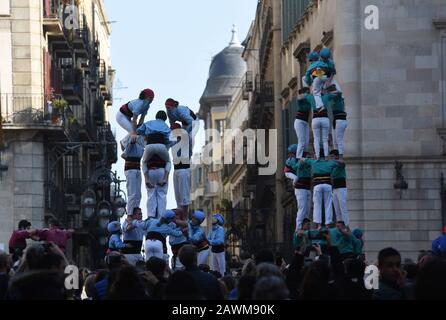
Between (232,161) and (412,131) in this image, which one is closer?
(412,131)

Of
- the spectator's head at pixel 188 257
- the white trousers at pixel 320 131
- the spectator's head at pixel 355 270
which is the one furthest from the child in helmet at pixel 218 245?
the spectator's head at pixel 188 257

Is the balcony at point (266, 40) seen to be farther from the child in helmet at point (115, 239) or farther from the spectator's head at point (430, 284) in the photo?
the spectator's head at point (430, 284)

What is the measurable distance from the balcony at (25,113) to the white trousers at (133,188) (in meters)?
23.0

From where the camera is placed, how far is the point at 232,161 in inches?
4070

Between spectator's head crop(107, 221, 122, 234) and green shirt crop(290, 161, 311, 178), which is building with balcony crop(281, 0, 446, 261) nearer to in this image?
spectator's head crop(107, 221, 122, 234)

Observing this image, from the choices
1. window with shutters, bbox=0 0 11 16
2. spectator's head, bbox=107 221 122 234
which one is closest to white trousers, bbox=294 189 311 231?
spectator's head, bbox=107 221 122 234

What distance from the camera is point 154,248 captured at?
1156 inches

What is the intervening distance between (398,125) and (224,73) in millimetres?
94719

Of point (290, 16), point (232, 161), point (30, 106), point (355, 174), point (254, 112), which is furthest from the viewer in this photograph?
point (232, 161)

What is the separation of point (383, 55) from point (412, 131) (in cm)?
224

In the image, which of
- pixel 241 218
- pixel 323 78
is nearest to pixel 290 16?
pixel 241 218

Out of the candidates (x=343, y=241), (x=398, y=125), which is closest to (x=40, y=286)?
(x=343, y=241)
